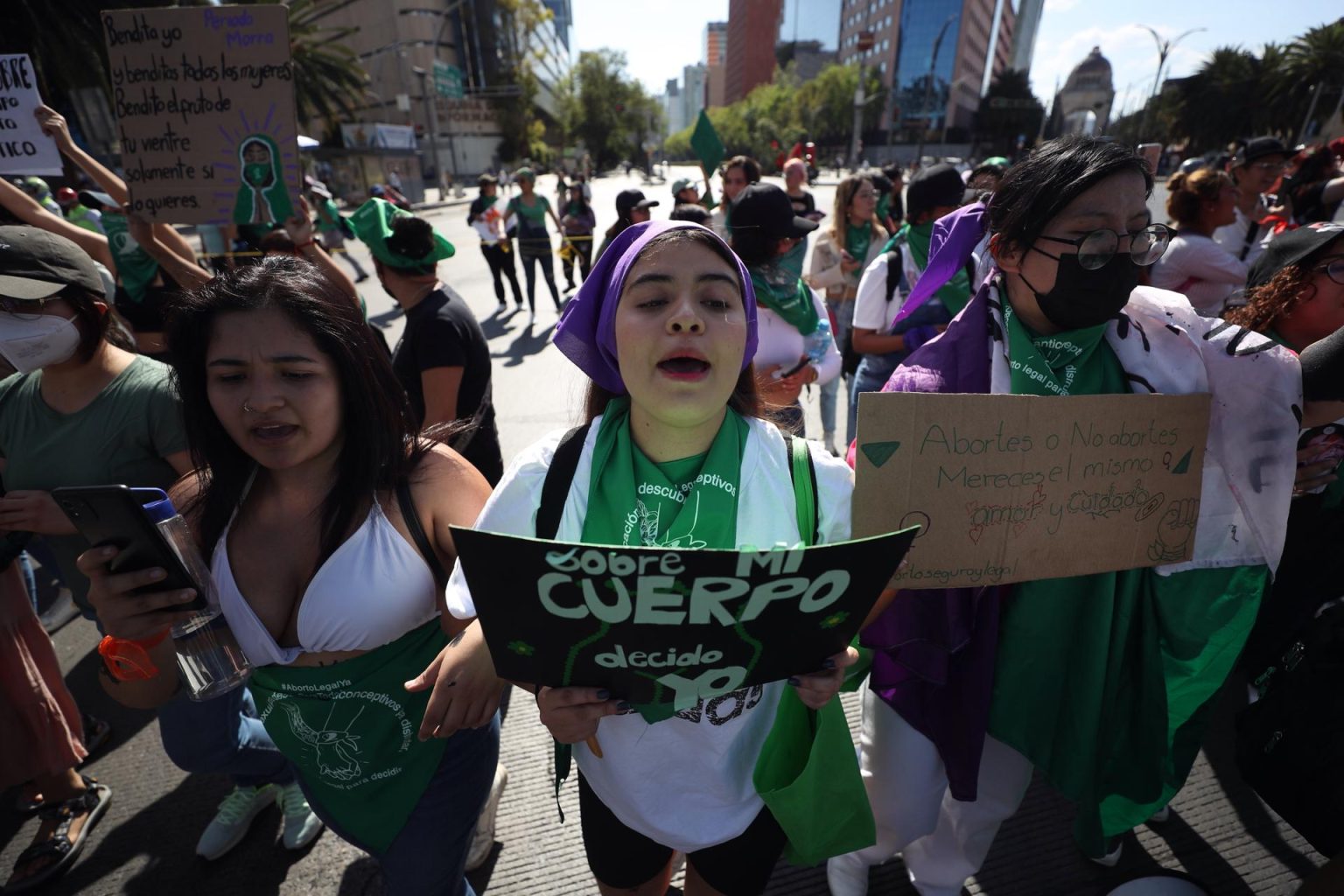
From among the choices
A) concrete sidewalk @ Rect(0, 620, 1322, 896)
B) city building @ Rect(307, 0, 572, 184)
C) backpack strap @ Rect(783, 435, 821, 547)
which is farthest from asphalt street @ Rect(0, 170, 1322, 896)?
Answer: city building @ Rect(307, 0, 572, 184)

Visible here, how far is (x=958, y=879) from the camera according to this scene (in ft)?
6.27

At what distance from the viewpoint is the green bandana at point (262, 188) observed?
294 cm

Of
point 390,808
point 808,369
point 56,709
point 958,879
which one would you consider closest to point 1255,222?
point 808,369

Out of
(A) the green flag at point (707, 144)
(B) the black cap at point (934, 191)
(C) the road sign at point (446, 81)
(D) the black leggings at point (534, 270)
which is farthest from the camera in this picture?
(C) the road sign at point (446, 81)

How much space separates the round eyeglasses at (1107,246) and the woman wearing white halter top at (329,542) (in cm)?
161

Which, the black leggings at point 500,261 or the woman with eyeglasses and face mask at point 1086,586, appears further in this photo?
the black leggings at point 500,261

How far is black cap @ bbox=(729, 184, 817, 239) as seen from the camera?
2908mm

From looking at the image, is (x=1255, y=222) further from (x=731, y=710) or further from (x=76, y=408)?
(x=76, y=408)

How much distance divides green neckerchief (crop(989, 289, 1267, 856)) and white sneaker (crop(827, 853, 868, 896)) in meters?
0.67

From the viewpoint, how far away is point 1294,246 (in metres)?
1.84

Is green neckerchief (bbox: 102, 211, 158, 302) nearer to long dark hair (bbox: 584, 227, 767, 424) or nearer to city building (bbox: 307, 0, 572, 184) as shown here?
long dark hair (bbox: 584, 227, 767, 424)

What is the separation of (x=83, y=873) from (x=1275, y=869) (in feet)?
13.9

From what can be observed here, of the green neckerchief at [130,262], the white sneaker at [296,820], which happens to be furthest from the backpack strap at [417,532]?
the green neckerchief at [130,262]

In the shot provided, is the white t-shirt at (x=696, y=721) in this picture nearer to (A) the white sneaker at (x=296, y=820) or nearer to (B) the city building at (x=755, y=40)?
(A) the white sneaker at (x=296, y=820)
